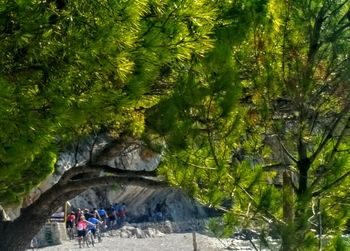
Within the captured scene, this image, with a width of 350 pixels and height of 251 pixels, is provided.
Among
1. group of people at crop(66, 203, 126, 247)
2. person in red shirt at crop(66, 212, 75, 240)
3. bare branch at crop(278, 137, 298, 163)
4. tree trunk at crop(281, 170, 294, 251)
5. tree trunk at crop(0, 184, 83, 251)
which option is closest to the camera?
tree trunk at crop(281, 170, 294, 251)

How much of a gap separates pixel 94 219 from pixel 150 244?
3.77 metres

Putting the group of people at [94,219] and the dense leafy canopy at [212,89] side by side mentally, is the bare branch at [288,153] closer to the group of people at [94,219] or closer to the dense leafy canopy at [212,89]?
the dense leafy canopy at [212,89]

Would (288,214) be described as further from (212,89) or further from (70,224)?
(70,224)

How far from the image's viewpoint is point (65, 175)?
29.7 feet

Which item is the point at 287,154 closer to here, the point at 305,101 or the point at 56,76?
the point at 305,101

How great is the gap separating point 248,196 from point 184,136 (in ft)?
2.49

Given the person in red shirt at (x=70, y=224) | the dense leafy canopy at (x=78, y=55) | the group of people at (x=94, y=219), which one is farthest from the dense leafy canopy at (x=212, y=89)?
the person in red shirt at (x=70, y=224)

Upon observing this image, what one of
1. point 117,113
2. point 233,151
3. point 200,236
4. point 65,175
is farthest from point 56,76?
→ point 200,236

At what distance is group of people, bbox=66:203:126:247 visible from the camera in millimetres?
30748

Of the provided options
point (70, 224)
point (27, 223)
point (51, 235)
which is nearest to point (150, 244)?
point (70, 224)

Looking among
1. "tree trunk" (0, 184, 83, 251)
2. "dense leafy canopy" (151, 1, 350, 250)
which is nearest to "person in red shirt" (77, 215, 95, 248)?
"tree trunk" (0, 184, 83, 251)

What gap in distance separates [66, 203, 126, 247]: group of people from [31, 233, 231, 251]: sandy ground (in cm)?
67

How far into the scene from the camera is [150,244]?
35.4 metres

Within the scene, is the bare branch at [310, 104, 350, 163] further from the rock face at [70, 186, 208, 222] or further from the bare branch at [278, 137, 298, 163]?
the rock face at [70, 186, 208, 222]
